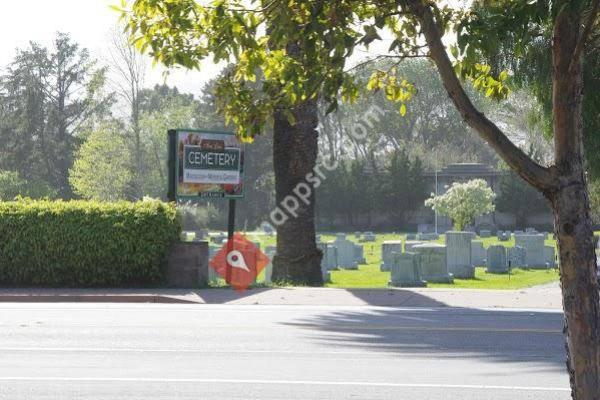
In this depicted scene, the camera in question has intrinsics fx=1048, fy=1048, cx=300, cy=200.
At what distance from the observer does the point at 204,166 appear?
835 inches

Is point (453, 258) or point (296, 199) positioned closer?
point (296, 199)

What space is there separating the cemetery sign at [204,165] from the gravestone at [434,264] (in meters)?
6.68

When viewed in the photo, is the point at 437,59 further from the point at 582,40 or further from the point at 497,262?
the point at 497,262

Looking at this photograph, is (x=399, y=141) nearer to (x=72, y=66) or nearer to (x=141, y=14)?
(x=72, y=66)

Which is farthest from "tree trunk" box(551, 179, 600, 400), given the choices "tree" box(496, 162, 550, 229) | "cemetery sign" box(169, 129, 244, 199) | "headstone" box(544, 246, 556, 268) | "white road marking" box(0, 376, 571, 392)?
"tree" box(496, 162, 550, 229)

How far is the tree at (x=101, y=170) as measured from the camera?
64.2 m

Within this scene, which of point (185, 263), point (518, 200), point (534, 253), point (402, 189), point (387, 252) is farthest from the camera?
point (402, 189)

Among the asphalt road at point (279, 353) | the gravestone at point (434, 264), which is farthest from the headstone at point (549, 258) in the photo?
the asphalt road at point (279, 353)

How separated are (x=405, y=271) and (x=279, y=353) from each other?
12678 millimetres

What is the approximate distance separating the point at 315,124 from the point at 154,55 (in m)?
15.5

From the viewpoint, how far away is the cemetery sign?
68.7 ft

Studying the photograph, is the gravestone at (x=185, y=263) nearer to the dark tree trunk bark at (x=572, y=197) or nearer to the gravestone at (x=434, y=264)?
the gravestone at (x=434, y=264)

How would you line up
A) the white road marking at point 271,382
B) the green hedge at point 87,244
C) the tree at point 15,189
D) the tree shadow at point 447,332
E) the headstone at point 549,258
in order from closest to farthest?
the white road marking at point 271,382
the tree shadow at point 447,332
the green hedge at point 87,244
the headstone at point 549,258
the tree at point 15,189

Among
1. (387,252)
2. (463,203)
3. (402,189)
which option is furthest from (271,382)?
(402,189)
